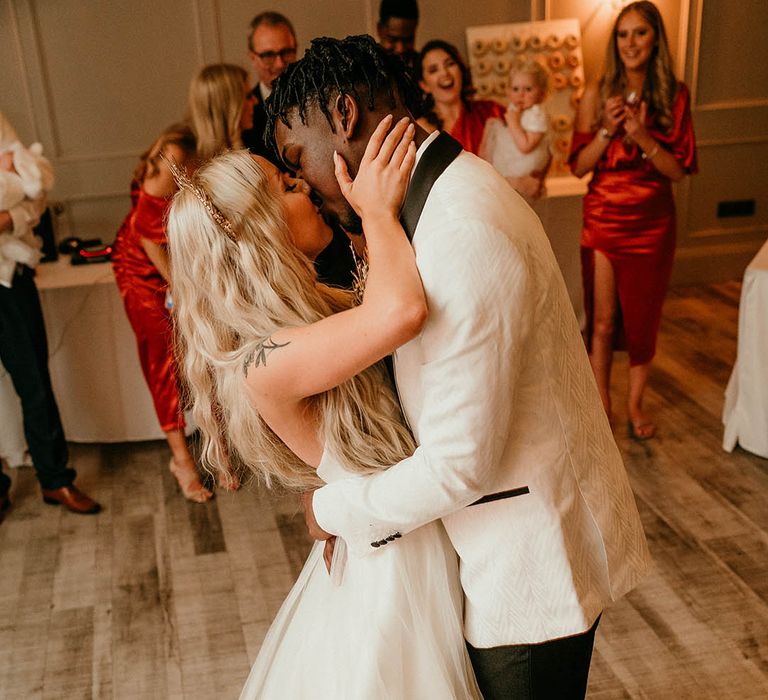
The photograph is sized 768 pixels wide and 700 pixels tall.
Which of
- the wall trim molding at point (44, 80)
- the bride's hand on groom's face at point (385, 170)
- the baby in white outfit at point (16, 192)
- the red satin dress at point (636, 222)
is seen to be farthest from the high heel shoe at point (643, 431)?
the wall trim molding at point (44, 80)

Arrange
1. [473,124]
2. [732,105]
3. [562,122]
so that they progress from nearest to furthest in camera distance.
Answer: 1. [473,124]
2. [562,122]
3. [732,105]

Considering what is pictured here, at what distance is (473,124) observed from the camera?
4297mm

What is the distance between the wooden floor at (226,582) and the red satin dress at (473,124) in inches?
57.1

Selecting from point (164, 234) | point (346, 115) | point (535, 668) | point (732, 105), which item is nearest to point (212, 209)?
point (346, 115)

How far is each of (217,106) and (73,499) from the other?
1.56 meters

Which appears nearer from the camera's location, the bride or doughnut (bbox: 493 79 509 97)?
the bride

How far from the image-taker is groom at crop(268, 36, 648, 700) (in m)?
1.21

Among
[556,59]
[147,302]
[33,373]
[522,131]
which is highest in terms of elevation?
[556,59]

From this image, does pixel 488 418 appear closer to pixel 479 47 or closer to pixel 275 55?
pixel 275 55

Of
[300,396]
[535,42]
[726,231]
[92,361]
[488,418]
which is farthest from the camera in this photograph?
[726,231]

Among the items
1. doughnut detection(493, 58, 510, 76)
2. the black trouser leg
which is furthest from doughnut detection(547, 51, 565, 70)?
the black trouser leg

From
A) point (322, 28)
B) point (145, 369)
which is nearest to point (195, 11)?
point (322, 28)

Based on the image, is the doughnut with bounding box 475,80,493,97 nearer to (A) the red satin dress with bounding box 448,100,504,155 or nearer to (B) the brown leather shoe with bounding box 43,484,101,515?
(A) the red satin dress with bounding box 448,100,504,155

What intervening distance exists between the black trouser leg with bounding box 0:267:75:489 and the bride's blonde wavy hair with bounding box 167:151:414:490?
206 cm
